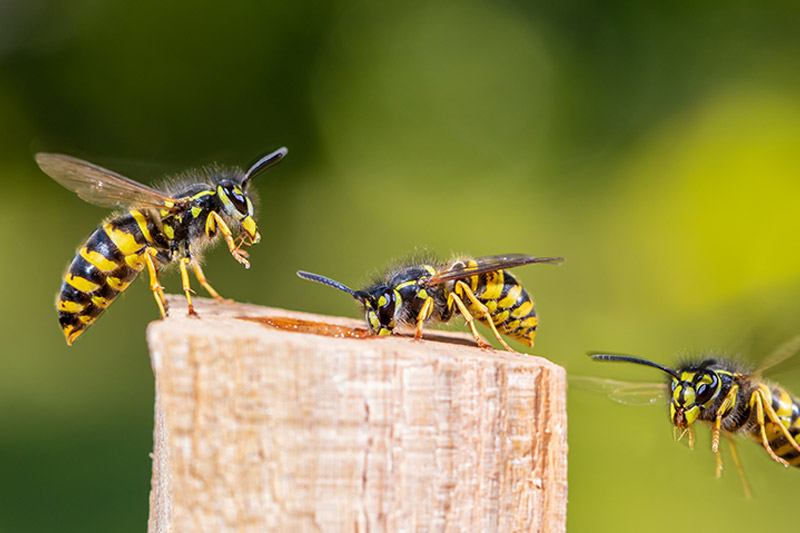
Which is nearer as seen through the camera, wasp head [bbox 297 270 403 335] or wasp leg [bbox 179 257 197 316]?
wasp leg [bbox 179 257 197 316]

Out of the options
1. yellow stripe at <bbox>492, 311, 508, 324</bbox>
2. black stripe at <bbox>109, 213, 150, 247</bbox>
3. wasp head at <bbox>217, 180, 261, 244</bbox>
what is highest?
wasp head at <bbox>217, 180, 261, 244</bbox>

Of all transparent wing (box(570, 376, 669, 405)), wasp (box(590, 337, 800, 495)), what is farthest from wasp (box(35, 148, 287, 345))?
wasp (box(590, 337, 800, 495))

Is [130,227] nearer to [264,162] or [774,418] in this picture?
[264,162]

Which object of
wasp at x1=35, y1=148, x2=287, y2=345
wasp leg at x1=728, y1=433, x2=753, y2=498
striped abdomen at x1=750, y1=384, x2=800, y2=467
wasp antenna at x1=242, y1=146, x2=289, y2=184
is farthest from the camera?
wasp leg at x1=728, y1=433, x2=753, y2=498

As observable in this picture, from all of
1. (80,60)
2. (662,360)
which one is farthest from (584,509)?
(80,60)

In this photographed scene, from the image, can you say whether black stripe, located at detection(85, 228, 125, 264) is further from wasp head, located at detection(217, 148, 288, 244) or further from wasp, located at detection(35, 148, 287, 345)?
wasp head, located at detection(217, 148, 288, 244)

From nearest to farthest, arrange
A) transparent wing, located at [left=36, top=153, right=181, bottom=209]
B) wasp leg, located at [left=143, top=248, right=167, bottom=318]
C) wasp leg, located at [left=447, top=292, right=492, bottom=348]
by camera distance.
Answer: wasp leg, located at [left=143, top=248, right=167, bottom=318], wasp leg, located at [left=447, top=292, right=492, bottom=348], transparent wing, located at [left=36, top=153, right=181, bottom=209]

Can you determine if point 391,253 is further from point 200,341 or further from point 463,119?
point 200,341
